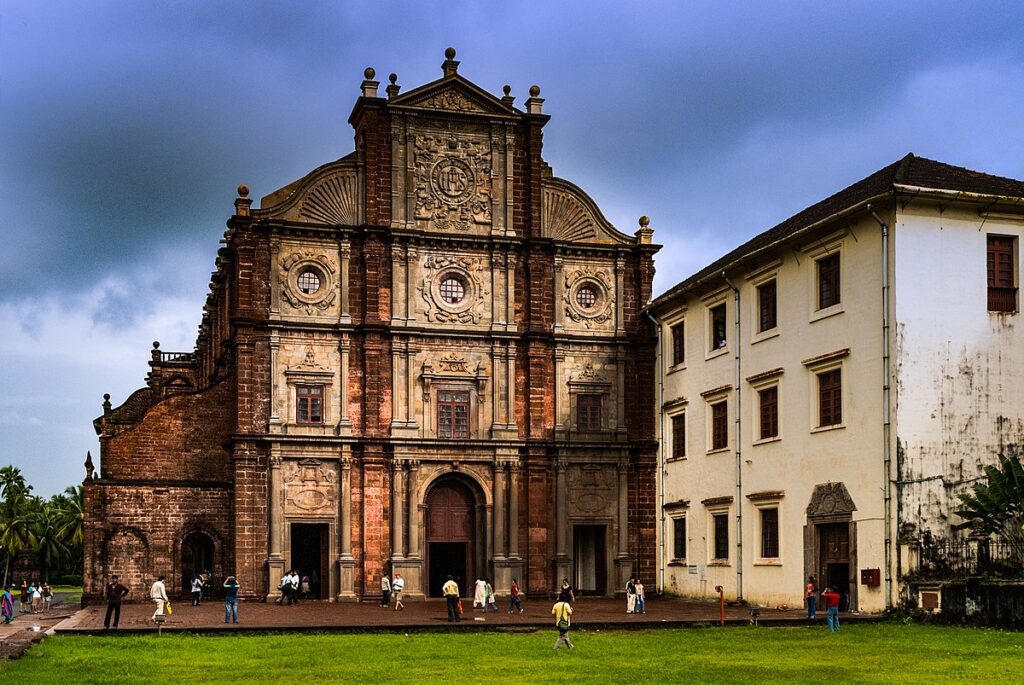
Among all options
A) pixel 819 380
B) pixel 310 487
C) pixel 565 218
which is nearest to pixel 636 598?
pixel 819 380

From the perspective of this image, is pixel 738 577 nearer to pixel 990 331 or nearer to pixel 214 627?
pixel 990 331

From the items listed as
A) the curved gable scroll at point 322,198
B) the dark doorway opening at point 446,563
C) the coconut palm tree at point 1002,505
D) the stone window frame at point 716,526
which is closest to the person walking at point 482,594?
the dark doorway opening at point 446,563

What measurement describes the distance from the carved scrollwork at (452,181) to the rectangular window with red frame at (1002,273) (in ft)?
63.8

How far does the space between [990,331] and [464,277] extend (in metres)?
19.9

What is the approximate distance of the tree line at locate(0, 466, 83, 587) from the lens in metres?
87.6

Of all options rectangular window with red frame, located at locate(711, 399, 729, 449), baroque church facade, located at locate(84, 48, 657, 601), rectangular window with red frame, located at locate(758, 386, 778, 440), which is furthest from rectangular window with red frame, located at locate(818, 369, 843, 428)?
baroque church facade, located at locate(84, 48, 657, 601)

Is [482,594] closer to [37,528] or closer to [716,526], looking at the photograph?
[716,526]

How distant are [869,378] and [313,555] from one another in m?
24.5

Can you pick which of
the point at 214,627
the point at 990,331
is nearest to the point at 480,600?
the point at 214,627

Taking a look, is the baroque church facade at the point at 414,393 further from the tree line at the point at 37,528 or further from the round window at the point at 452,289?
the tree line at the point at 37,528

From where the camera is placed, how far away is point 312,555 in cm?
5091

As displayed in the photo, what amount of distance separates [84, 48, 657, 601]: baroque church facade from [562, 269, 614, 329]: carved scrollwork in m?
0.08

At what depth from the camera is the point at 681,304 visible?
47.4 m

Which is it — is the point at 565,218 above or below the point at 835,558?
above
